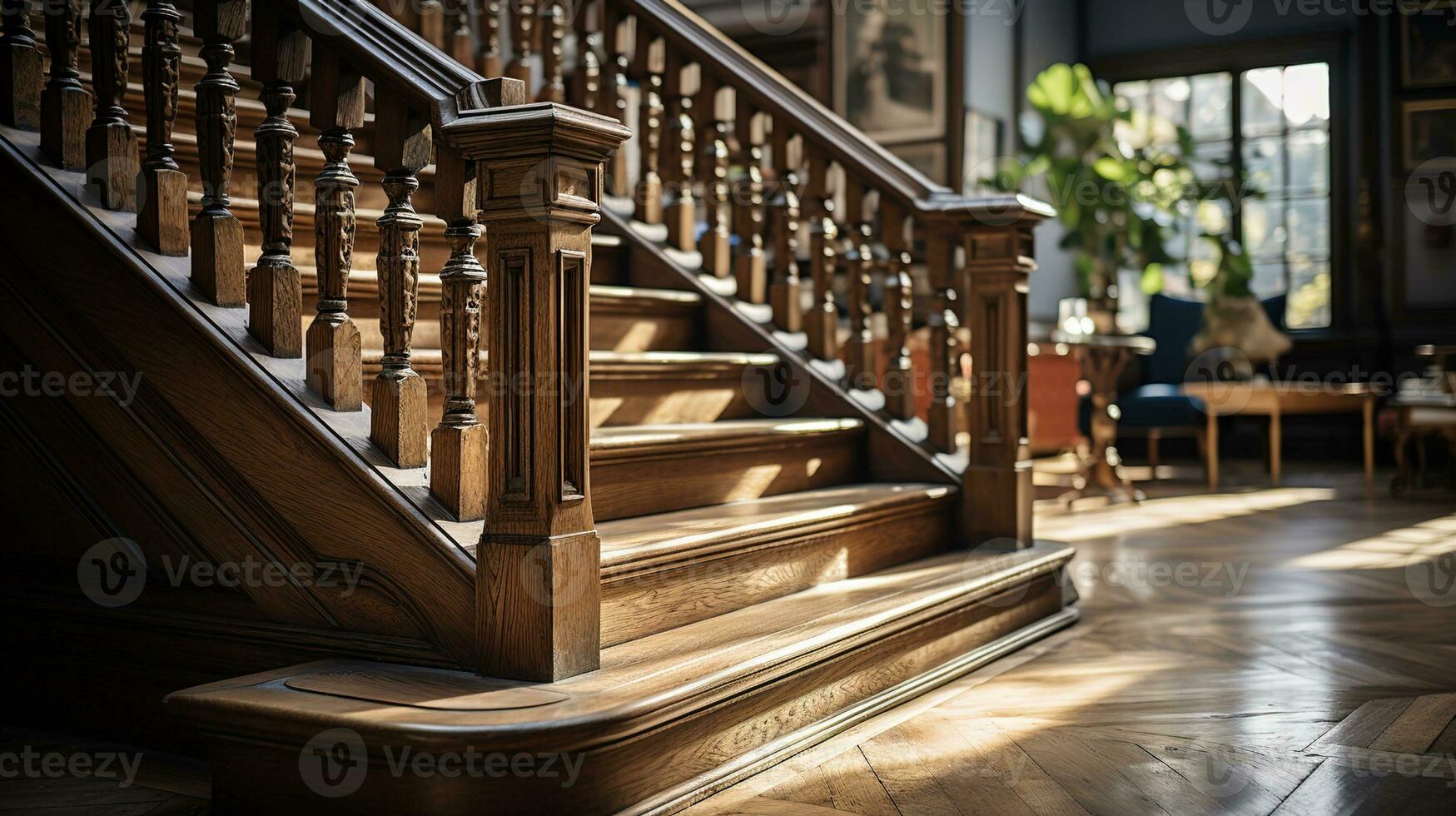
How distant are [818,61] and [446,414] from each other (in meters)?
6.90

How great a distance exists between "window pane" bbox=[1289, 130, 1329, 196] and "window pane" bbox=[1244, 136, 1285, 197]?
2.3 inches

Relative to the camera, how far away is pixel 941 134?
25.6 ft

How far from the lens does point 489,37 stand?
3465mm

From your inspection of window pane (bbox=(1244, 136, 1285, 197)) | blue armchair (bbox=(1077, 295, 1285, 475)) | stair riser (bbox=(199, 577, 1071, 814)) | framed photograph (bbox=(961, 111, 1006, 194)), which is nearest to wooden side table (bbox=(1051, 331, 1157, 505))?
blue armchair (bbox=(1077, 295, 1285, 475))

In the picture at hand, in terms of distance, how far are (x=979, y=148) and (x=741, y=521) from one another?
6096 millimetres

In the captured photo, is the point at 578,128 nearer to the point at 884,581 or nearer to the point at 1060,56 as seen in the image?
the point at 884,581

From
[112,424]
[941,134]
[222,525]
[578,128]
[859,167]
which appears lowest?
[222,525]

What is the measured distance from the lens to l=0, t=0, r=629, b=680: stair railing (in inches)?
67.3

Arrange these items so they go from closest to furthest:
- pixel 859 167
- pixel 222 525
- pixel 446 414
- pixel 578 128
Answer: pixel 578 128 < pixel 446 414 < pixel 222 525 < pixel 859 167

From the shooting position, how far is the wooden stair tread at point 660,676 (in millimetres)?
1538

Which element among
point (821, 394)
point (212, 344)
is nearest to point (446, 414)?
point (212, 344)

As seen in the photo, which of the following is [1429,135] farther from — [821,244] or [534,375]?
[534,375]

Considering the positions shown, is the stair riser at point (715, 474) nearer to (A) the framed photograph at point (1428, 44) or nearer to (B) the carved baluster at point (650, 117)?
(B) the carved baluster at point (650, 117)

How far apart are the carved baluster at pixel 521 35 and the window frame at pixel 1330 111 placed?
6352mm
